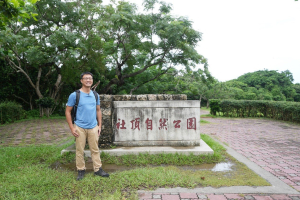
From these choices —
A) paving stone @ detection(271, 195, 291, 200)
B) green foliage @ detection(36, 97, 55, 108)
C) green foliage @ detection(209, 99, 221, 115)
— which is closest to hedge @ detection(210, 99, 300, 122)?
green foliage @ detection(209, 99, 221, 115)

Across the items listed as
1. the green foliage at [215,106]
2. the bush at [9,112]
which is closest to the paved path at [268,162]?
the green foliage at [215,106]

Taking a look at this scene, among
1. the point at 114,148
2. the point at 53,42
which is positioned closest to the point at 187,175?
the point at 114,148

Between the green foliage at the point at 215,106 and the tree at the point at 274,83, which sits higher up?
the tree at the point at 274,83

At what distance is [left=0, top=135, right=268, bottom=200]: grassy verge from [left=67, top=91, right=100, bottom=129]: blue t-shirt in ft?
2.97

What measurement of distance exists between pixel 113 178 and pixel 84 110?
1.22 m

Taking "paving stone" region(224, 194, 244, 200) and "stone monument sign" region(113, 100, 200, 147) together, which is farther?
"stone monument sign" region(113, 100, 200, 147)

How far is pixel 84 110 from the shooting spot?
322 cm

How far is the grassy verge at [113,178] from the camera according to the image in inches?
111

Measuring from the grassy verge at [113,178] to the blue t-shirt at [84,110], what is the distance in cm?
90

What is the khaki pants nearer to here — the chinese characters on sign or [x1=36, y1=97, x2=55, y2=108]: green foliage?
the chinese characters on sign

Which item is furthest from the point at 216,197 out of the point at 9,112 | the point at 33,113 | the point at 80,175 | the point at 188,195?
the point at 33,113

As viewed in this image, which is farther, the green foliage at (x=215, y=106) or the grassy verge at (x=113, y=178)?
the green foliage at (x=215, y=106)

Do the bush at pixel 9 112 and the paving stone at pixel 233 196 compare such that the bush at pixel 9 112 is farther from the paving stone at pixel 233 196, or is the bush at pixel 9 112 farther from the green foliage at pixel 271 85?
the green foliage at pixel 271 85

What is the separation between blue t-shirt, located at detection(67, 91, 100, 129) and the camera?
3.21 m
